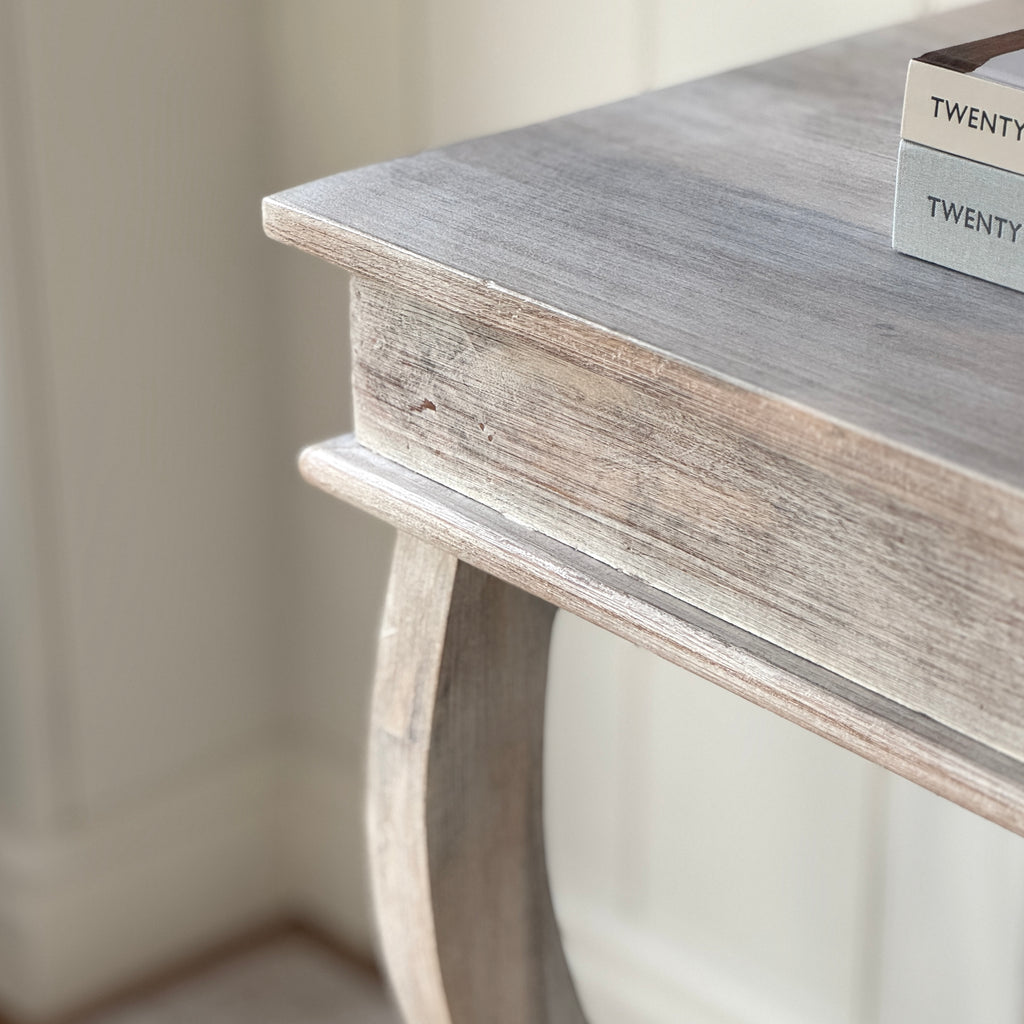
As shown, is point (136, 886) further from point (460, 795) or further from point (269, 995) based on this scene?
point (460, 795)

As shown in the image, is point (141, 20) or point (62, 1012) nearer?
point (141, 20)

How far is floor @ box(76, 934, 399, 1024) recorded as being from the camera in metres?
1.34

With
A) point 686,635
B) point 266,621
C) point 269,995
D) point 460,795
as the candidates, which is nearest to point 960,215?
point 686,635

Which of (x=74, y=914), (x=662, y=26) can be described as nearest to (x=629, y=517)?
(x=662, y=26)

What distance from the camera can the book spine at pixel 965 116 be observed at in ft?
1.41

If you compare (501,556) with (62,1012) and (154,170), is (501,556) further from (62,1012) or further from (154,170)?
(62,1012)

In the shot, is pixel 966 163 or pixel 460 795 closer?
pixel 966 163

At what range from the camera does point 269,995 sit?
1.37m

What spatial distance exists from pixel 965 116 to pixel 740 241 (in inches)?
2.9

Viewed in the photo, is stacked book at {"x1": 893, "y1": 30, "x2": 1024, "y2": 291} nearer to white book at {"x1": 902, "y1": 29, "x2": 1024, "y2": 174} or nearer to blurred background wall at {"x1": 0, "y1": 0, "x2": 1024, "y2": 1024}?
white book at {"x1": 902, "y1": 29, "x2": 1024, "y2": 174}

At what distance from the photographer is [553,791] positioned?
1215 millimetres

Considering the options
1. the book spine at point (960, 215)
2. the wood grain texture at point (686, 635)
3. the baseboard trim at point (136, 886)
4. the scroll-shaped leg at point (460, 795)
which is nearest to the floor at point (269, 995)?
the baseboard trim at point (136, 886)

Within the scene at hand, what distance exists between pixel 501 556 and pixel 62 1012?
1.01 metres

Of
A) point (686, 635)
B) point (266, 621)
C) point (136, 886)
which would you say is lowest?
point (136, 886)
